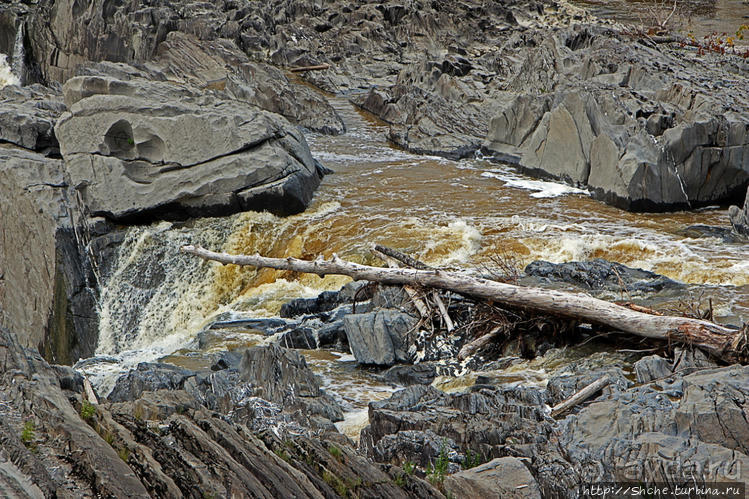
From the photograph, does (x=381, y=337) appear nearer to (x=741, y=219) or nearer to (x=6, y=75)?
(x=741, y=219)

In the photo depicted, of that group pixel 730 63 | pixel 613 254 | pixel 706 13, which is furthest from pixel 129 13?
pixel 706 13

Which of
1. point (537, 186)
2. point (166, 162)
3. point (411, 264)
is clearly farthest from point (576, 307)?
point (166, 162)

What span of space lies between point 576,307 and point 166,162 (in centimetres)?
960

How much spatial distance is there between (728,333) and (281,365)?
4.64 metres

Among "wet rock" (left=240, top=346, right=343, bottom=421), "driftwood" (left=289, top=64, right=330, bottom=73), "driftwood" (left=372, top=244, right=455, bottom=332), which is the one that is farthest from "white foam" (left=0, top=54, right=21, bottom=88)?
"wet rock" (left=240, top=346, right=343, bottom=421)

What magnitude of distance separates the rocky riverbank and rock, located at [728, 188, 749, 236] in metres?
0.04

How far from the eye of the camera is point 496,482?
522 cm

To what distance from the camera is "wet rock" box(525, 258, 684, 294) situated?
11727 millimetres

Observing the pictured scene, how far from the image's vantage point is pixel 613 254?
1396cm

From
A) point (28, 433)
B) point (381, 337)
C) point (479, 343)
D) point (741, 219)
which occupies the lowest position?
point (381, 337)

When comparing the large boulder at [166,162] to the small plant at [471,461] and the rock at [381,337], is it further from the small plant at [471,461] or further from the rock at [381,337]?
the small plant at [471,461]

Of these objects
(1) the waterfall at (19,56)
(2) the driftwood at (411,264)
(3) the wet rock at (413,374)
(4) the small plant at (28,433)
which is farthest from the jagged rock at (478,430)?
(1) the waterfall at (19,56)

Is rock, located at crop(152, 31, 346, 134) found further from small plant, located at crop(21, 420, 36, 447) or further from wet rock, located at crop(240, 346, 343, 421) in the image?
small plant, located at crop(21, 420, 36, 447)

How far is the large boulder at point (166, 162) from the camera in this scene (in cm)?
1567
